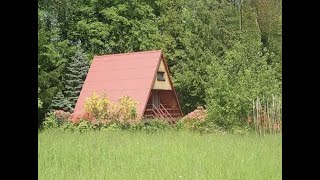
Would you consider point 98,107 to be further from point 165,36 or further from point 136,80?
point 165,36

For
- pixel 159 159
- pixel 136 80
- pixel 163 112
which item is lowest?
pixel 159 159

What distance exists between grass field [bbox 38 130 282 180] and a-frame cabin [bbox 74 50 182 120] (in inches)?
324

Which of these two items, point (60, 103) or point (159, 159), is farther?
point (60, 103)

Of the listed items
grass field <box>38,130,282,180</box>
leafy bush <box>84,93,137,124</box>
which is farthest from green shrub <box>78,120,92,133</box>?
grass field <box>38,130,282,180</box>

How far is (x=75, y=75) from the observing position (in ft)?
80.8

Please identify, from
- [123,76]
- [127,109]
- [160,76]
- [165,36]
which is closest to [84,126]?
[127,109]

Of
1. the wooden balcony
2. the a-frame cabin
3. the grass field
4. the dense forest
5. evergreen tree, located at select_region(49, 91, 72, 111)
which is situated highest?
the dense forest

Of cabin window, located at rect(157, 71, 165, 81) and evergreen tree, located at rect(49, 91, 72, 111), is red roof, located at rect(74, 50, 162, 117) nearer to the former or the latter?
cabin window, located at rect(157, 71, 165, 81)

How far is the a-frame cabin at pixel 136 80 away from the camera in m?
19.5

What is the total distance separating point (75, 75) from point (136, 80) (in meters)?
5.80

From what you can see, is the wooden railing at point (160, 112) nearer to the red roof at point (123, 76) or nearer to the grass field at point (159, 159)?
the red roof at point (123, 76)

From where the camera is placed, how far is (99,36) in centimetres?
2648

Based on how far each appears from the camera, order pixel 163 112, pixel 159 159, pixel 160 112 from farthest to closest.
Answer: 1. pixel 163 112
2. pixel 160 112
3. pixel 159 159

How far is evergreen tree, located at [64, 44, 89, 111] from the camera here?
2448cm
